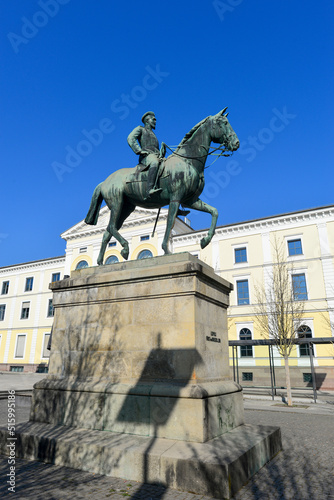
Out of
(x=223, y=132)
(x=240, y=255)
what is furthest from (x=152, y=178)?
(x=240, y=255)

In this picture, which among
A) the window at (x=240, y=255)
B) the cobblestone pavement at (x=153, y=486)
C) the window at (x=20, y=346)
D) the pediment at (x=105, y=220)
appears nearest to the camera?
the cobblestone pavement at (x=153, y=486)

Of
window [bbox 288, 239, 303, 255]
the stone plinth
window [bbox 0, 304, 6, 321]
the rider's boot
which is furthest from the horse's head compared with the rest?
window [bbox 0, 304, 6, 321]

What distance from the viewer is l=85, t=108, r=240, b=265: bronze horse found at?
7270 millimetres

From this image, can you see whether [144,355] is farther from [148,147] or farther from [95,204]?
[148,147]

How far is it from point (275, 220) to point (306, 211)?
3.04 metres

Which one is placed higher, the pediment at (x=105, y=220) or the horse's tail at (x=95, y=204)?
the pediment at (x=105, y=220)

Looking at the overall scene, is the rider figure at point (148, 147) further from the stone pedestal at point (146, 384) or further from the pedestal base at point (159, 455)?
the pedestal base at point (159, 455)

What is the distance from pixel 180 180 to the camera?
7.23 metres

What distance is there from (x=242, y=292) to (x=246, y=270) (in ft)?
7.45

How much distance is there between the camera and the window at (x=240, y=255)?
3662 centimetres

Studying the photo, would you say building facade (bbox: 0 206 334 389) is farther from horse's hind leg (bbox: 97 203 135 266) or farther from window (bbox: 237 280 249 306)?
horse's hind leg (bbox: 97 203 135 266)

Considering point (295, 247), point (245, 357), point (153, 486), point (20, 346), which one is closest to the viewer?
point (153, 486)

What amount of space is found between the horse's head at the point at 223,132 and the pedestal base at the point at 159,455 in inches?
217

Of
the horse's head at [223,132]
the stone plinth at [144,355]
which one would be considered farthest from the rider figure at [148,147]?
the stone plinth at [144,355]
